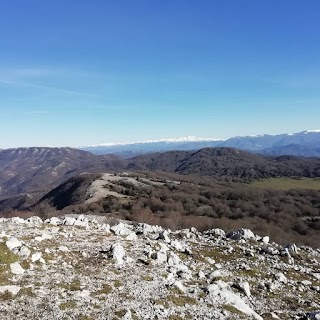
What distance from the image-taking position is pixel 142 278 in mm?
19625

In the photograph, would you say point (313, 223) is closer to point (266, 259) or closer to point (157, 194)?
point (157, 194)

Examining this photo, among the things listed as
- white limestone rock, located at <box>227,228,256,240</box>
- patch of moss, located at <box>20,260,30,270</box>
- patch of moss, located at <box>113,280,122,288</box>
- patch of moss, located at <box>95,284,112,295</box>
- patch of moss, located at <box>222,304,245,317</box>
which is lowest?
white limestone rock, located at <box>227,228,256,240</box>

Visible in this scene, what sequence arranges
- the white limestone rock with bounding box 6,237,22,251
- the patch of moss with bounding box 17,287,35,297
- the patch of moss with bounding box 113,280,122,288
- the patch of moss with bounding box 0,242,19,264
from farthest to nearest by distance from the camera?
the white limestone rock with bounding box 6,237,22,251 → the patch of moss with bounding box 0,242,19,264 → the patch of moss with bounding box 113,280,122,288 → the patch of moss with bounding box 17,287,35,297

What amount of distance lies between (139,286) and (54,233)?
1060cm

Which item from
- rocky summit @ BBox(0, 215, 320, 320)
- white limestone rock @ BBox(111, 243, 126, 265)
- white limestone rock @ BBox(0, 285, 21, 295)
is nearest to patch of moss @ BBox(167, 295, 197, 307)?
rocky summit @ BBox(0, 215, 320, 320)

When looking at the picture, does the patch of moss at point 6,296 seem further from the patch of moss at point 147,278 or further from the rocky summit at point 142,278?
the patch of moss at point 147,278

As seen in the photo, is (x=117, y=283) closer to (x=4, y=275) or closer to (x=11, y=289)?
(x=11, y=289)

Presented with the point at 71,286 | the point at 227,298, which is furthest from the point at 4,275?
the point at 227,298

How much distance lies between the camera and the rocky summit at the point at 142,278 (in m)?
16.0

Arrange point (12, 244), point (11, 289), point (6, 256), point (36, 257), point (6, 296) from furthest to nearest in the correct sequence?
point (12, 244) < point (36, 257) < point (6, 256) < point (11, 289) < point (6, 296)

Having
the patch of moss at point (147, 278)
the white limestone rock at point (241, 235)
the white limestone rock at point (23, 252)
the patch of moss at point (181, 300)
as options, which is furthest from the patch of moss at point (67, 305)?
the white limestone rock at point (241, 235)

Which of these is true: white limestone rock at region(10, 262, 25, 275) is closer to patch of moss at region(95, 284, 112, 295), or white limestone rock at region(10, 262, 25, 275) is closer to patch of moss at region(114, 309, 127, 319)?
patch of moss at region(95, 284, 112, 295)

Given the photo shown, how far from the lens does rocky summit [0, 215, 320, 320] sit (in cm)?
1595

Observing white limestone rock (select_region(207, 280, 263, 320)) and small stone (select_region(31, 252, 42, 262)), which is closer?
white limestone rock (select_region(207, 280, 263, 320))
